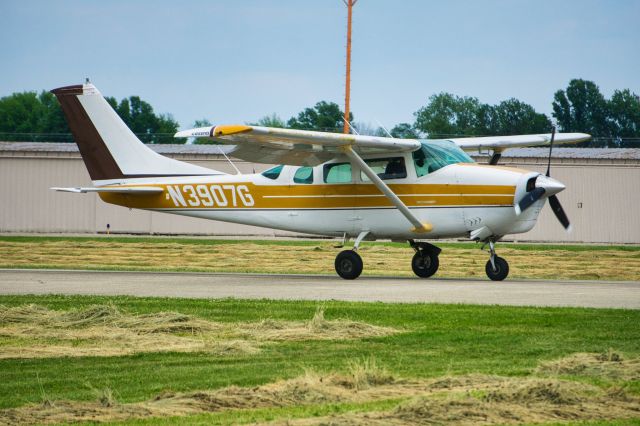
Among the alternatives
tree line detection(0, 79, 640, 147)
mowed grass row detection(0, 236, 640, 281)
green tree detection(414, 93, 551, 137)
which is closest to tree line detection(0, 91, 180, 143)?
tree line detection(0, 79, 640, 147)

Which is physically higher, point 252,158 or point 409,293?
point 252,158

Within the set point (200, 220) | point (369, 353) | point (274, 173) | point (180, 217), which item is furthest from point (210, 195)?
point (180, 217)

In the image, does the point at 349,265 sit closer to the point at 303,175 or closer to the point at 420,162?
the point at 303,175

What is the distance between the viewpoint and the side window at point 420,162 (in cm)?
2278

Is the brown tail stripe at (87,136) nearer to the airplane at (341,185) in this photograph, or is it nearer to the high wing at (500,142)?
the airplane at (341,185)

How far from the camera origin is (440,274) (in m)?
26.7

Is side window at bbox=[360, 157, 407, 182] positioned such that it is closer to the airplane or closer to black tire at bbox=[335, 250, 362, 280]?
the airplane

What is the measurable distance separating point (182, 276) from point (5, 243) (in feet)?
56.6

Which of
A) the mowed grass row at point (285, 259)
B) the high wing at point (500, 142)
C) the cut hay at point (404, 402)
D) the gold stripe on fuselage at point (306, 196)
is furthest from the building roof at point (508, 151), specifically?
the cut hay at point (404, 402)

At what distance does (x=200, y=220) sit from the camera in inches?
1909

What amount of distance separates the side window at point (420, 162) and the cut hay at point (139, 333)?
30.2 ft

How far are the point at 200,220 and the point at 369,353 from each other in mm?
37545

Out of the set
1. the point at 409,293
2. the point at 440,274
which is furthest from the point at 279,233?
the point at 409,293

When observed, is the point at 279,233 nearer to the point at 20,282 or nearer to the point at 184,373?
the point at 20,282
